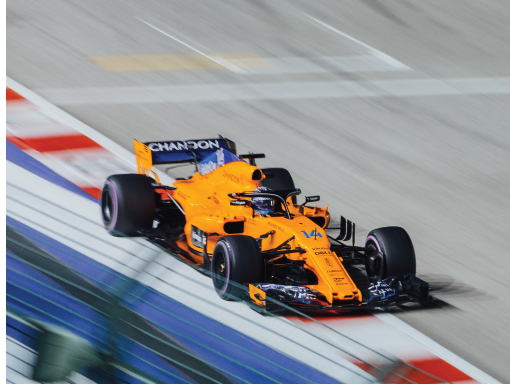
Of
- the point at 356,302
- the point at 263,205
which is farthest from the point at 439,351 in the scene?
the point at 263,205

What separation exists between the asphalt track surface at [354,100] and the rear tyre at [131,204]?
229 centimetres

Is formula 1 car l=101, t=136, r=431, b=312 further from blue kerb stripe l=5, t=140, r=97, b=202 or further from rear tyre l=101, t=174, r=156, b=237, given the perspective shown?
blue kerb stripe l=5, t=140, r=97, b=202

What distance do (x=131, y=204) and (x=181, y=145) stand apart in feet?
3.76

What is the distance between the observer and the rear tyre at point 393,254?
606 centimetres

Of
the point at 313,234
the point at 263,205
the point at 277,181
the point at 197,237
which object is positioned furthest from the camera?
the point at 277,181

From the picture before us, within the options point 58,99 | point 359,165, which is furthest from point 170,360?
point 58,99

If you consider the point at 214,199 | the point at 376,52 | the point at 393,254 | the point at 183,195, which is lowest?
the point at 183,195

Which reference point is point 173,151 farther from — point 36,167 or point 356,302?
point 356,302

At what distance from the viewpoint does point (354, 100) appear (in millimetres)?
11578

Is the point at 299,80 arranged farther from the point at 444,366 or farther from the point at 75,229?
the point at 75,229

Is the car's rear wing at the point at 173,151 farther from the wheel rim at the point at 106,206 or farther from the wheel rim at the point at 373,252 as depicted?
the wheel rim at the point at 373,252

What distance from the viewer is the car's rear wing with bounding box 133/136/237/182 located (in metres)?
7.39

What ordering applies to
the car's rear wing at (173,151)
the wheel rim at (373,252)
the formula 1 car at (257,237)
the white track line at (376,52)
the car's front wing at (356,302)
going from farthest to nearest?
the white track line at (376,52)
the car's rear wing at (173,151)
the wheel rim at (373,252)
the formula 1 car at (257,237)
the car's front wing at (356,302)

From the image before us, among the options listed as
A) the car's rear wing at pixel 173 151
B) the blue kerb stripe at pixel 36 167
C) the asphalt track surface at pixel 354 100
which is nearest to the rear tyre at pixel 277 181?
the car's rear wing at pixel 173 151
